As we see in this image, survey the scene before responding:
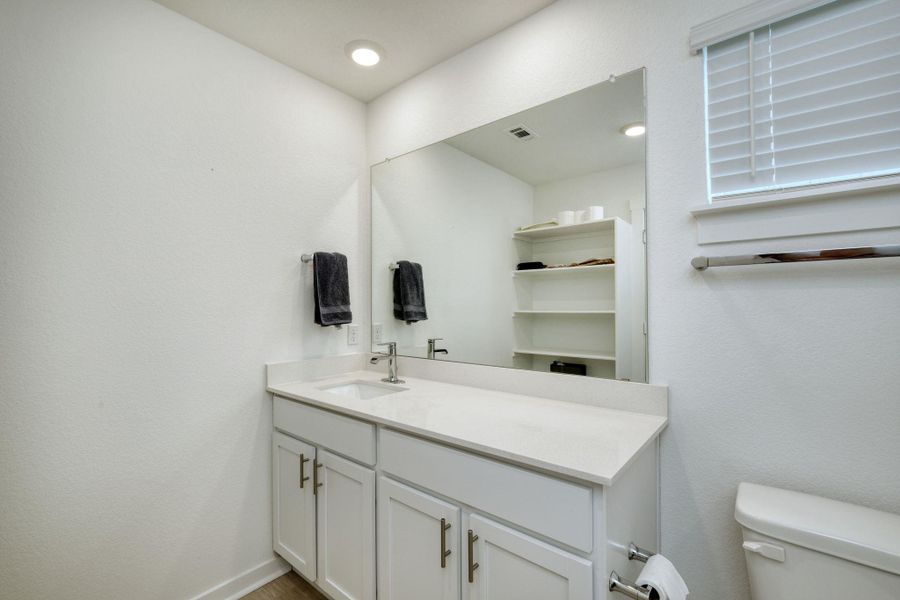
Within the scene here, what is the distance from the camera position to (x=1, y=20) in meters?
1.25

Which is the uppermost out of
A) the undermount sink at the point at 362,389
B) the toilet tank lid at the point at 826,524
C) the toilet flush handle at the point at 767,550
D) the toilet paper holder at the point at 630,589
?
the undermount sink at the point at 362,389

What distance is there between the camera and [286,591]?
1.76 meters

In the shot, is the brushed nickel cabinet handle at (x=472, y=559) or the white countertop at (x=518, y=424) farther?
the brushed nickel cabinet handle at (x=472, y=559)

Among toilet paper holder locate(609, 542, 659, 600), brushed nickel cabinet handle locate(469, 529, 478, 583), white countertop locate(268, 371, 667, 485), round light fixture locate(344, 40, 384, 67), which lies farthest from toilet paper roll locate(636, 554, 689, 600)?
round light fixture locate(344, 40, 384, 67)

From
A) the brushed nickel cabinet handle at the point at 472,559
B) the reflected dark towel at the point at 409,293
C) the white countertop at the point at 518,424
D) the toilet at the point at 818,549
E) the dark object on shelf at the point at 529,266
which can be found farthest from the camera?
the reflected dark towel at the point at 409,293

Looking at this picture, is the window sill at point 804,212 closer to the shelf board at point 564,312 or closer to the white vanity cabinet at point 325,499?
the shelf board at point 564,312

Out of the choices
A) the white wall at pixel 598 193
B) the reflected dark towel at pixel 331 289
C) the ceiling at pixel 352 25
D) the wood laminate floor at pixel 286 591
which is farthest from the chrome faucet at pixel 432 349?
the ceiling at pixel 352 25

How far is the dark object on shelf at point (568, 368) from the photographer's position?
4.92 feet

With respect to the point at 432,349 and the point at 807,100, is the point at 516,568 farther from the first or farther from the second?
the point at 807,100

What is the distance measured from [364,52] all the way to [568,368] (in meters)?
1.70

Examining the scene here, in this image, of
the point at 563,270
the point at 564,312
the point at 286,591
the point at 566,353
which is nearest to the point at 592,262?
the point at 563,270

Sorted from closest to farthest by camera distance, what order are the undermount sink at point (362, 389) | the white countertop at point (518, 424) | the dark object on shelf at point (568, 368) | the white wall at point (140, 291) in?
the white countertop at point (518, 424)
the white wall at point (140, 291)
the dark object on shelf at point (568, 368)
the undermount sink at point (362, 389)

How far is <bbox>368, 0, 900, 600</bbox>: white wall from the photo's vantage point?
1.02 meters

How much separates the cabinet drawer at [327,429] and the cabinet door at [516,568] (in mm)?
461
